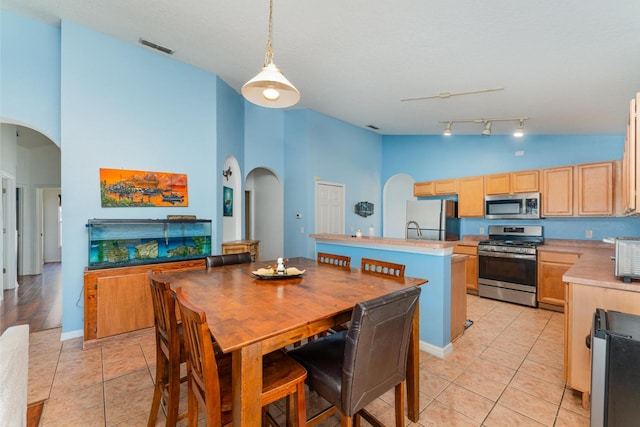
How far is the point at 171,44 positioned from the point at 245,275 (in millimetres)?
2871

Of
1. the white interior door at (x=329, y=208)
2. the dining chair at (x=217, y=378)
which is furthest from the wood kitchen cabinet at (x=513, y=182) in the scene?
the dining chair at (x=217, y=378)

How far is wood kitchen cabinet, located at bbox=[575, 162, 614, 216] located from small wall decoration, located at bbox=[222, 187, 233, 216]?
512 cm

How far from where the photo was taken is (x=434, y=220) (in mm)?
5102

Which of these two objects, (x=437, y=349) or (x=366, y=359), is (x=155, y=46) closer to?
(x=366, y=359)

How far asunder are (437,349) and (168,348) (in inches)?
91.3

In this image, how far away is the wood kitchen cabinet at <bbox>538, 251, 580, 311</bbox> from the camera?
375 cm

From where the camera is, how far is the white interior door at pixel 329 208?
5.28m

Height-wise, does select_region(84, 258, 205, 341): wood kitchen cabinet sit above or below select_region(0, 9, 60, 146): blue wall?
below

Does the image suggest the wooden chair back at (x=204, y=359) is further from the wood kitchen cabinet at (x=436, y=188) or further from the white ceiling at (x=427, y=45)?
the wood kitchen cabinet at (x=436, y=188)

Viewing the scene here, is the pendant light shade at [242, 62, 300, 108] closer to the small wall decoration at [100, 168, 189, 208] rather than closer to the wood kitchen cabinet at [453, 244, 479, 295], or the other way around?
the small wall decoration at [100, 168, 189, 208]

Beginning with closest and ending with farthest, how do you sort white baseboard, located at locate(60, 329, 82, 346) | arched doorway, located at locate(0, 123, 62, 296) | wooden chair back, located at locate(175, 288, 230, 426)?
wooden chair back, located at locate(175, 288, 230, 426)
white baseboard, located at locate(60, 329, 82, 346)
arched doorway, located at locate(0, 123, 62, 296)

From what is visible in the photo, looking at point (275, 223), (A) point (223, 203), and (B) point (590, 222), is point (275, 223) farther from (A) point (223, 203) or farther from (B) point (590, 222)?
(B) point (590, 222)

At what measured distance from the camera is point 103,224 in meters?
2.98

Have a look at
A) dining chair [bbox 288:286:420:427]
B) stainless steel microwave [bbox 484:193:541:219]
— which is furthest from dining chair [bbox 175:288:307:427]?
stainless steel microwave [bbox 484:193:541:219]
